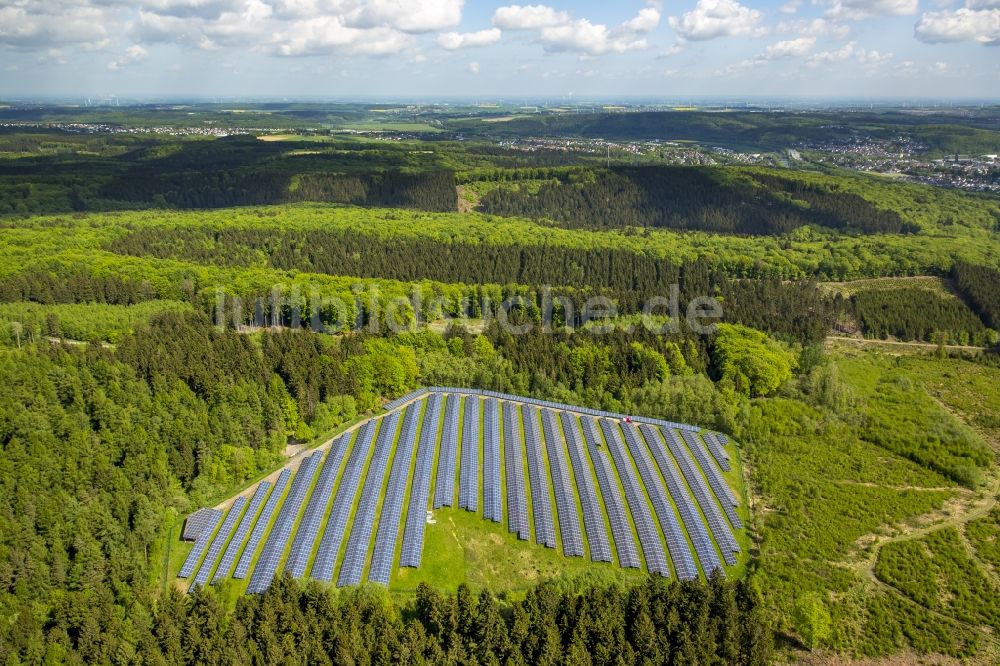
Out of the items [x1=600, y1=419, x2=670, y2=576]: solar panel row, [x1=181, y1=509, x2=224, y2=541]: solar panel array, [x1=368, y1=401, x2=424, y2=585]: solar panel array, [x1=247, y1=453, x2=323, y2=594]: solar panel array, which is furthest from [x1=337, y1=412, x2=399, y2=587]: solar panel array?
[x1=600, y1=419, x2=670, y2=576]: solar panel row

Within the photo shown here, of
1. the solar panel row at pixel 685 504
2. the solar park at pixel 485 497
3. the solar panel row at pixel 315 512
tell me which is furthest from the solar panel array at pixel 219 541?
the solar panel row at pixel 685 504

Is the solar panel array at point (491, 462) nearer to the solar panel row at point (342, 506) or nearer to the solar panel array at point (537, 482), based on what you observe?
the solar panel array at point (537, 482)

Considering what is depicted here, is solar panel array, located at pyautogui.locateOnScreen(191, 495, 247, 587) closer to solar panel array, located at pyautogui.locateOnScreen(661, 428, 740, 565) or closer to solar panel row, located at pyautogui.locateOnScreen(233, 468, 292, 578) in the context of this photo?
solar panel row, located at pyautogui.locateOnScreen(233, 468, 292, 578)

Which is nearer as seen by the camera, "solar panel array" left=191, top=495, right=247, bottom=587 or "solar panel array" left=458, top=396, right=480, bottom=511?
"solar panel array" left=191, top=495, right=247, bottom=587

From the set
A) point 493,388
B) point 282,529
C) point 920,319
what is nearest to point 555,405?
point 493,388

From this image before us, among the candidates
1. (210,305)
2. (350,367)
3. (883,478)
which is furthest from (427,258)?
(883,478)

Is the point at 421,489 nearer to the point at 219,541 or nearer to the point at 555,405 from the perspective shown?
the point at 219,541

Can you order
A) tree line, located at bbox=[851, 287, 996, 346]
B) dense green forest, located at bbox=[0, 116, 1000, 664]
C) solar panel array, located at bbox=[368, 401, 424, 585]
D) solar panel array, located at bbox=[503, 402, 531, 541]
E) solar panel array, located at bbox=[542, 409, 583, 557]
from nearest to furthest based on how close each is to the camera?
dense green forest, located at bbox=[0, 116, 1000, 664]
solar panel array, located at bbox=[368, 401, 424, 585]
solar panel array, located at bbox=[542, 409, 583, 557]
solar panel array, located at bbox=[503, 402, 531, 541]
tree line, located at bbox=[851, 287, 996, 346]
